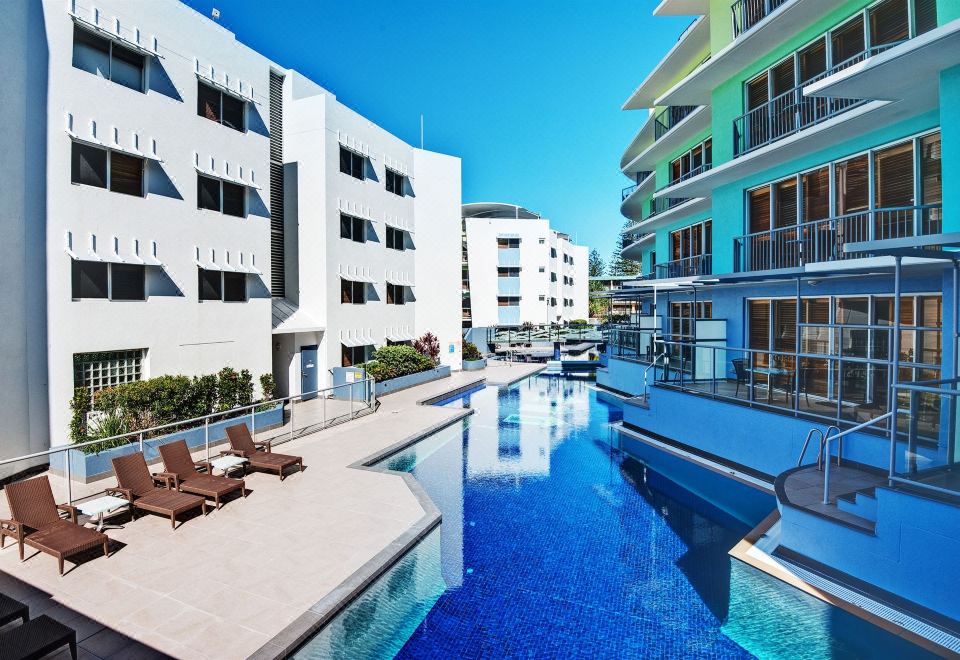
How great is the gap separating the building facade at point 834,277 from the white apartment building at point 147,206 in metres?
13.1

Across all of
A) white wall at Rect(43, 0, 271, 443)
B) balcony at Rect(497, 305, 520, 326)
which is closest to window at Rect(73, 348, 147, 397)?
white wall at Rect(43, 0, 271, 443)

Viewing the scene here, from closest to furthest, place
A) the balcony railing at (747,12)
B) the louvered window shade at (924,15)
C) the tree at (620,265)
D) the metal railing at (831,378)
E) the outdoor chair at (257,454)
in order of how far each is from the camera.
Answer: the metal railing at (831,378) → the louvered window shade at (924,15) → the outdoor chair at (257,454) → the balcony railing at (747,12) → the tree at (620,265)

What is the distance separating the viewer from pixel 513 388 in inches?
1022

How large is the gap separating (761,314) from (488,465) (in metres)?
9.29

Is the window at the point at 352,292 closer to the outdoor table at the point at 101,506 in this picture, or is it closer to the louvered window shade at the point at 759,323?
the outdoor table at the point at 101,506

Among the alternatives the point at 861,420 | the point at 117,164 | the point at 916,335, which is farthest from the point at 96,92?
the point at 916,335

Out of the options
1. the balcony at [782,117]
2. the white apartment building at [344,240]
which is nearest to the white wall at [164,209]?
the white apartment building at [344,240]

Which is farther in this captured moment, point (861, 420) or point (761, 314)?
point (761, 314)

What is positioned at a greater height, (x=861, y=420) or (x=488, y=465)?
(x=861, y=420)

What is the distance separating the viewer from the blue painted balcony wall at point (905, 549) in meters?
6.02

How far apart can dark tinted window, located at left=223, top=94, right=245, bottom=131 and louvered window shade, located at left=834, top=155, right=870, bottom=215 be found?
1744cm

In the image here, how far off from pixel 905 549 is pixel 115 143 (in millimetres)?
17316

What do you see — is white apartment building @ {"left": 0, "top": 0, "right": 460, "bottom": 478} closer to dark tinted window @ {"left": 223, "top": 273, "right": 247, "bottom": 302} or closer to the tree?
dark tinted window @ {"left": 223, "top": 273, "right": 247, "bottom": 302}

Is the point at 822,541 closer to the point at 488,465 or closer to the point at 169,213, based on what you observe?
the point at 488,465
